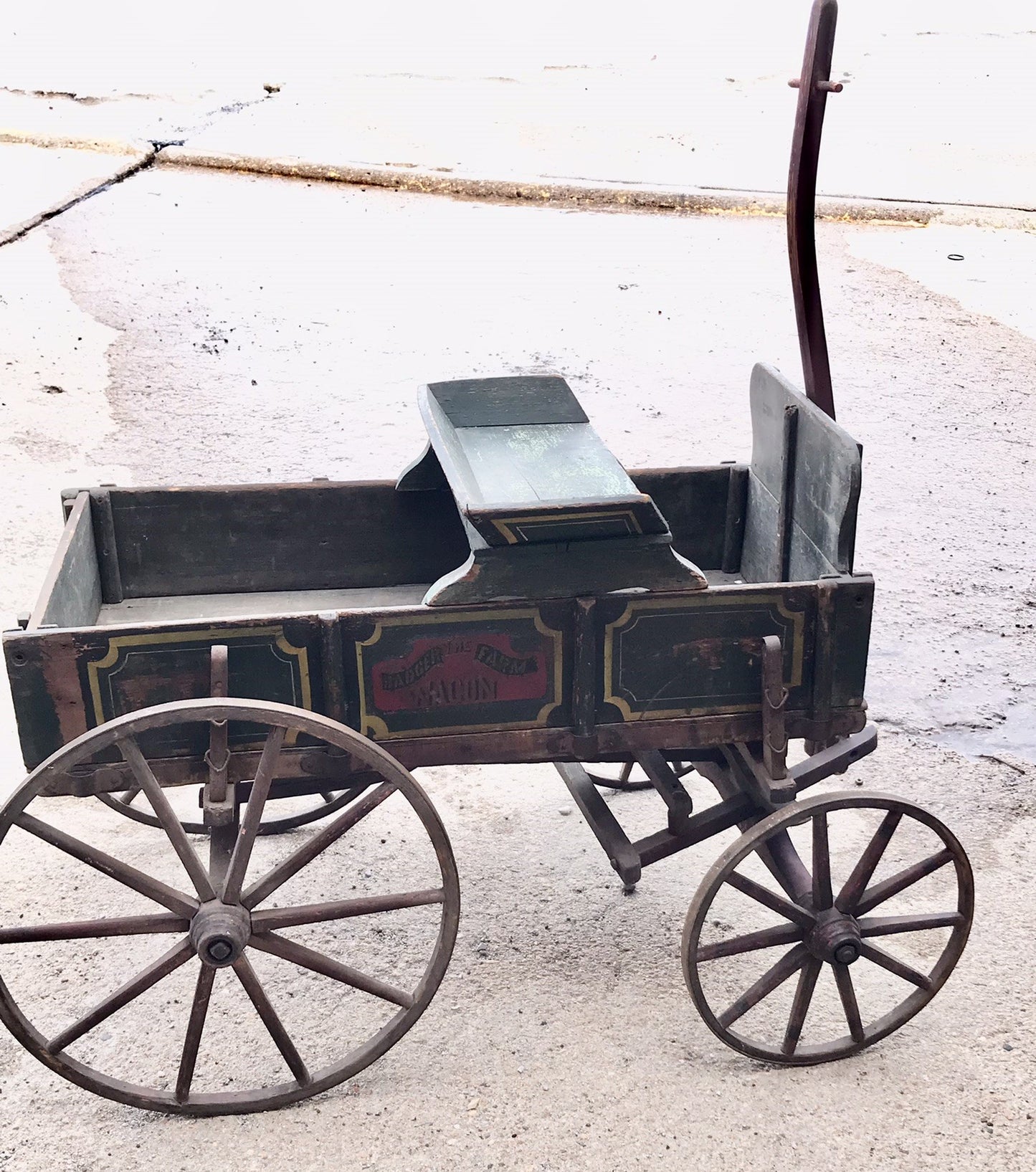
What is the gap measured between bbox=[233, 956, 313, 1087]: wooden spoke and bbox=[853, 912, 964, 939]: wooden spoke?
152 centimetres

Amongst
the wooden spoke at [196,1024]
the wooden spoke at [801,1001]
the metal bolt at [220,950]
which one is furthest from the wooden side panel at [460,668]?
the wooden spoke at [801,1001]

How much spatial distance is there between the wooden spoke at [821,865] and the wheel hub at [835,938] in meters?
0.03

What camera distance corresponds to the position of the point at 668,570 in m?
3.35

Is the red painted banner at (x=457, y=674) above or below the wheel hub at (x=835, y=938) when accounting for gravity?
above

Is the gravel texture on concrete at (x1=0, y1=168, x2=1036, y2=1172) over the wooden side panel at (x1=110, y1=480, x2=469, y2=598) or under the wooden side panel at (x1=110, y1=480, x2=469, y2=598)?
under

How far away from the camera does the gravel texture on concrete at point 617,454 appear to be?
3.50 m

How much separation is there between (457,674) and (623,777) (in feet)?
5.42

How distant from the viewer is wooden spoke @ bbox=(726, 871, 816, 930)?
345 cm

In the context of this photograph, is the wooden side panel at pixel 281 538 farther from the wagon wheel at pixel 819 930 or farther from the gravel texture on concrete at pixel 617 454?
the wagon wheel at pixel 819 930

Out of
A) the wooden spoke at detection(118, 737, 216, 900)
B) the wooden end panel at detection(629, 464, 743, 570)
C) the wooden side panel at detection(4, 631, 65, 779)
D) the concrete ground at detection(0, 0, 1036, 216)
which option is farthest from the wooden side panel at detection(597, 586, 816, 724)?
the concrete ground at detection(0, 0, 1036, 216)

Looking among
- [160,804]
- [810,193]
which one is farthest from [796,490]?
[160,804]

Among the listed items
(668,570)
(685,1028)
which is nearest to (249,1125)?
(685,1028)

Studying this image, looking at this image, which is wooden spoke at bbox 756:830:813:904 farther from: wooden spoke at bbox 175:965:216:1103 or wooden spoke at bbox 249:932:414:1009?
wooden spoke at bbox 175:965:216:1103

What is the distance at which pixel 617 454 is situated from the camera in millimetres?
7457
